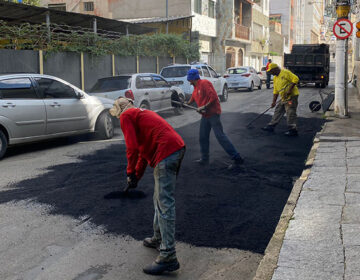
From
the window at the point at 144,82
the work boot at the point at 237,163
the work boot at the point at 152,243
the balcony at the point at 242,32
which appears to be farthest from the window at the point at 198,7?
the work boot at the point at 152,243

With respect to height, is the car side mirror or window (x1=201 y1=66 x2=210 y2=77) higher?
window (x1=201 y1=66 x2=210 y2=77)

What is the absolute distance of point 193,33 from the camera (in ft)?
106

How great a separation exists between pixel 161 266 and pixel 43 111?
640cm

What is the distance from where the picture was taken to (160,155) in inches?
154

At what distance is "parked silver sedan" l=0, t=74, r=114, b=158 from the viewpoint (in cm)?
882

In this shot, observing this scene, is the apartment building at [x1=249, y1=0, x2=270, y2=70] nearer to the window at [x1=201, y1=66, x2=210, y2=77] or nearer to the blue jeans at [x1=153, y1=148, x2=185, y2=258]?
the window at [x1=201, y1=66, x2=210, y2=77]

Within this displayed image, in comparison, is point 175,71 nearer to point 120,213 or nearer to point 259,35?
point 120,213

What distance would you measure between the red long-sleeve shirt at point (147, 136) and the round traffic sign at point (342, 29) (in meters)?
10.5

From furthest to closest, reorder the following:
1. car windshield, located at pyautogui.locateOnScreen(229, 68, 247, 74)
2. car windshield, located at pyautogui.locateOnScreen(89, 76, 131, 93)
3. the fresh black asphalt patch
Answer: car windshield, located at pyautogui.locateOnScreen(229, 68, 247, 74), car windshield, located at pyautogui.locateOnScreen(89, 76, 131, 93), the fresh black asphalt patch

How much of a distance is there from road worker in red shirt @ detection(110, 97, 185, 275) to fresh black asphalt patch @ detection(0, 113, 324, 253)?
0.71 metres

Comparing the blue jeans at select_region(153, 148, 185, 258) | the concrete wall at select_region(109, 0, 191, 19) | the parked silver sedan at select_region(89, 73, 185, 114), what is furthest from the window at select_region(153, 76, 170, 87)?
the concrete wall at select_region(109, 0, 191, 19)

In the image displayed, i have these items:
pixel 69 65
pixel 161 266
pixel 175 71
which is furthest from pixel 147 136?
pixel 175 71

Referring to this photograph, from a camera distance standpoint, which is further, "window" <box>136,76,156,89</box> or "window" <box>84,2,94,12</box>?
"window" <box>84,2,94,12</box>

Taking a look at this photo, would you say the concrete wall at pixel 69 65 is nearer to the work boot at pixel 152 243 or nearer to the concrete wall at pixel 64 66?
the concrete wall at pixel 64 66
